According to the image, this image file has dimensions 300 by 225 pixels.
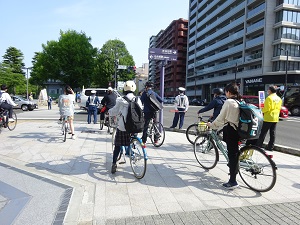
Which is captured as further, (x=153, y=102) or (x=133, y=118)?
(x=153, y=102)

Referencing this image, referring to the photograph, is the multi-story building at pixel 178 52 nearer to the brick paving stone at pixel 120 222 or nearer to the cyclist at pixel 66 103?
the cyclist at pixel 66 103

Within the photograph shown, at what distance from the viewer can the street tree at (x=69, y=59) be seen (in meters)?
41.2

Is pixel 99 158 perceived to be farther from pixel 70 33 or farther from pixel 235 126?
pixel 70 33

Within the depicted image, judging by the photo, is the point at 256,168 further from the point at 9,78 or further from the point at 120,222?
the point at 9,78

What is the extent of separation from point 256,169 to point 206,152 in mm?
1265

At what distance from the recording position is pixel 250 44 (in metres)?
41.3

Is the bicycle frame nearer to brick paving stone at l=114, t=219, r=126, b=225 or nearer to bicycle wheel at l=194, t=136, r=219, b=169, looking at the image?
bicycle wheel at l=194, t=136, r=219, b=169

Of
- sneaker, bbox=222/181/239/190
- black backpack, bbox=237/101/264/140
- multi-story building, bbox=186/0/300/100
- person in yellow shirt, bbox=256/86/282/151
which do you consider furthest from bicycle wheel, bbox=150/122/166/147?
multi-story building, bbox=186/0/300/100

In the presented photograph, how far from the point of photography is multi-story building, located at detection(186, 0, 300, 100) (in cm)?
3669

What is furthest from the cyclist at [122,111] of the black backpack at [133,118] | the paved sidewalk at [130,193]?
the paved sidewalk at [130,193]

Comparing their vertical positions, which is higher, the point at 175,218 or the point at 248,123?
the point at 248,123

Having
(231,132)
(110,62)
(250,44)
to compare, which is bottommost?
(231,132)

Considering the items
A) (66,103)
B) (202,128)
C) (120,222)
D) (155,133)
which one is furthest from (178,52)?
(120,222)

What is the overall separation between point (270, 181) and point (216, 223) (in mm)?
1430
